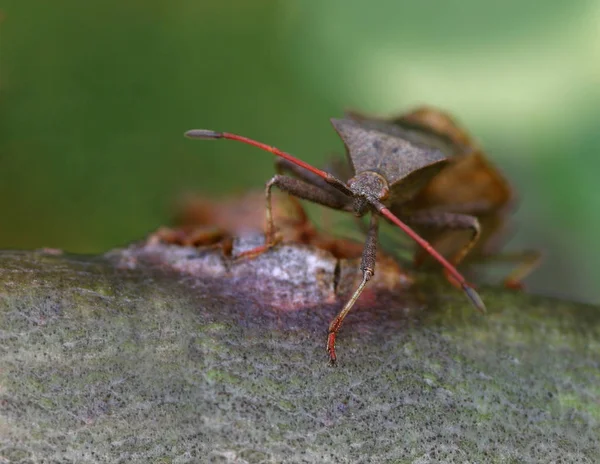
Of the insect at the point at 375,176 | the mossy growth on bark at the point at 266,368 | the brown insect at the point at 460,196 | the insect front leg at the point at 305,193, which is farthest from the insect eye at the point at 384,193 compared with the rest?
the mossy growth on bark at the point at 266,368

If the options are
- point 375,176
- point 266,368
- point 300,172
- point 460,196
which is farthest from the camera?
point 460,196

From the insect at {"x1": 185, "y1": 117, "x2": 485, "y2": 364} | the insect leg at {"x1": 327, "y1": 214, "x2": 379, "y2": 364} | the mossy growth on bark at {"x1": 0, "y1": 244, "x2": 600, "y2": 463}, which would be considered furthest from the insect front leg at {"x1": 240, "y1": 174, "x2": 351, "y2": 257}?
the mossy growth on bark at {"x1": 0, "y1": 244, "x2": 600, "y2": 463}

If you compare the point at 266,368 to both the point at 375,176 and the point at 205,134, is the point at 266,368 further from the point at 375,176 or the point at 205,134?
the point at 375,176

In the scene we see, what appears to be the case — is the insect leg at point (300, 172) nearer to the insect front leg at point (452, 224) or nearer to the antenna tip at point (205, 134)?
the insect front leg at point (452, 224)

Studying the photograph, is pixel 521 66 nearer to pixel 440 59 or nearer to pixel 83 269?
pixel 440 59

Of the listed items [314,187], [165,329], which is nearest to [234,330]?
[165,329]

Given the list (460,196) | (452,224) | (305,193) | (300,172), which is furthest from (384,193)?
(460,196)
